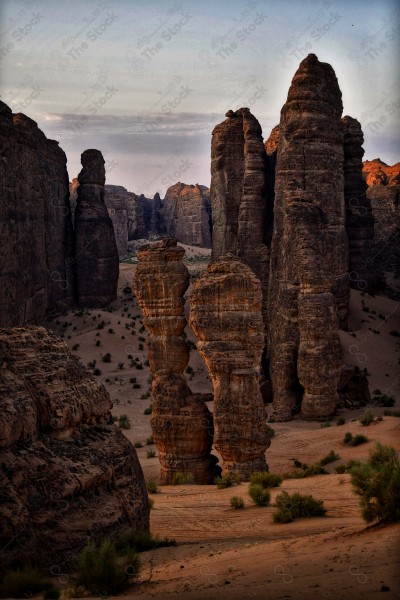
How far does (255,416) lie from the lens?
55.8 feet

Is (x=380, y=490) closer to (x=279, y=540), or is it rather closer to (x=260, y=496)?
(x=279, y=540)

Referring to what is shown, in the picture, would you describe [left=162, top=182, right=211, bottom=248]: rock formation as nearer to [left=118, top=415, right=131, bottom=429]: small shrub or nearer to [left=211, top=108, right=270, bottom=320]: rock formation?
[left=211, top=108, right=270, bottom=320]: rock formation

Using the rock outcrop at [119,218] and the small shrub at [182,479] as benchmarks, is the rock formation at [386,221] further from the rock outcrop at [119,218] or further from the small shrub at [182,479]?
the small shrub at [182,479]

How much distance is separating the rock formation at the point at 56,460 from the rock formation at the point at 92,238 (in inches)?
1404

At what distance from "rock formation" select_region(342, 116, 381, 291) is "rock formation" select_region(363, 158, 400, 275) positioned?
6226 mm

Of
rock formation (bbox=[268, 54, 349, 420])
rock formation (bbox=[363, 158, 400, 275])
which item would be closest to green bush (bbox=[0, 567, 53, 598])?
rock formation (bbox=[268, 54, 349, 420])

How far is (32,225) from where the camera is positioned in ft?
119

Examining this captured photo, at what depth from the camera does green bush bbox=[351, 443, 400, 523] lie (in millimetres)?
9703

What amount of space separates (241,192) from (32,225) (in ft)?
31.8

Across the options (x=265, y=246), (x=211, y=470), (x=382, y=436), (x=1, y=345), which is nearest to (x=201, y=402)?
(x=211, y=470)

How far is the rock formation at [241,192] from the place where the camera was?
33.3 m

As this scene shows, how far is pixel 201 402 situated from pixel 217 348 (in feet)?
7.91

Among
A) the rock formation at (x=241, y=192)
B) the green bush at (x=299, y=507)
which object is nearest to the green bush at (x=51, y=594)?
the green bush at (x=299, y=507)

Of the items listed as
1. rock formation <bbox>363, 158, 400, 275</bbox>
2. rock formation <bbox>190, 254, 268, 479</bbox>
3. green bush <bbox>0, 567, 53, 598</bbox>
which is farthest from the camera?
rock formation <bbox>363, 158, 400, 275</bbox>
